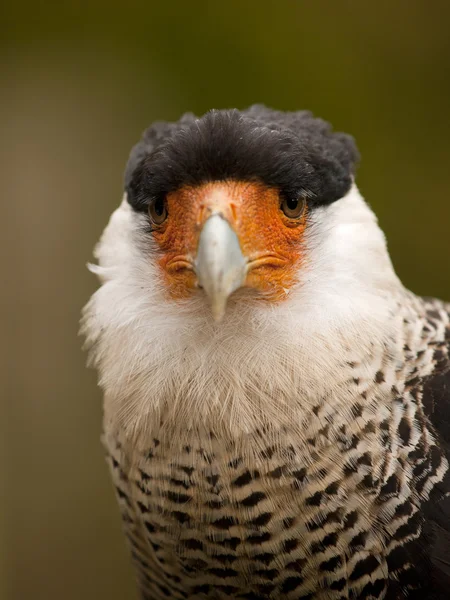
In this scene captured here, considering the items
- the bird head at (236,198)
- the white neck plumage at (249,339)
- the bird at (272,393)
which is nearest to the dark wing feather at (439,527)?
the bird at (272,393)

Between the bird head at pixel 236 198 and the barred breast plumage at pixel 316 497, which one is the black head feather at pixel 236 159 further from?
the barred breast plumage at pixel 316 497

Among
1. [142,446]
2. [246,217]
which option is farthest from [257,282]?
[142,446]

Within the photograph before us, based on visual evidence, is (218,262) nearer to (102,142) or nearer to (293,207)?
(293,207)

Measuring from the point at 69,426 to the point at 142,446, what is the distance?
1876 millimetres

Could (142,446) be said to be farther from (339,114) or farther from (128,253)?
(339,114)

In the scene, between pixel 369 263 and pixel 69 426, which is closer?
pixel 369 263

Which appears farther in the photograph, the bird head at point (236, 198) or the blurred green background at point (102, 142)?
the blurred green background at point (102, 142)

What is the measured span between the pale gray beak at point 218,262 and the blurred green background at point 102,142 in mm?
1931

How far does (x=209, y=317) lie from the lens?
4.09ft

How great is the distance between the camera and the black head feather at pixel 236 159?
1189mm

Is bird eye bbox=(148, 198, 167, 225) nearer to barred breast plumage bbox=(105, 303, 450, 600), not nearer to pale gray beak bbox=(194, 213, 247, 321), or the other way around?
pale gray beak bbox=(194, 213, 247, 321)

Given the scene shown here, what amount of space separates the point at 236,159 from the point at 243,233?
0.13m

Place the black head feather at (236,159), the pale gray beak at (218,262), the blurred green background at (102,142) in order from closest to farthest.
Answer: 1. the pale gray beak at (218,262)
2. the black head feather at (236,159)
3. the blurred green background at (102,142)

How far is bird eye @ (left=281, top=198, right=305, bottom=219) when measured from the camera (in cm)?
124
